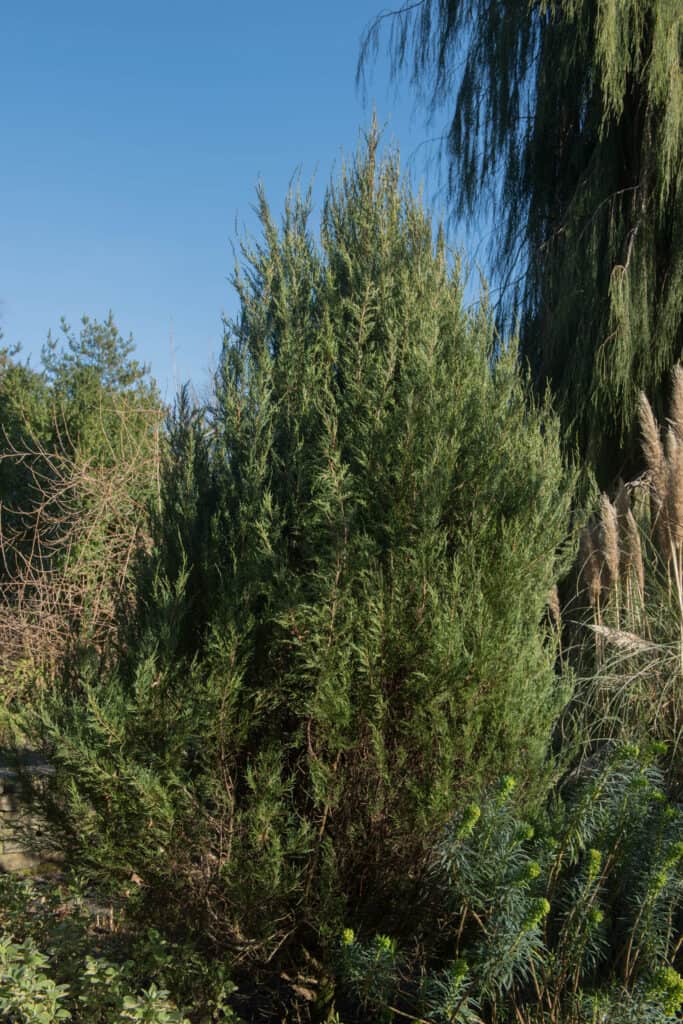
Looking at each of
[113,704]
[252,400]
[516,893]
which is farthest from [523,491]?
[113,704]

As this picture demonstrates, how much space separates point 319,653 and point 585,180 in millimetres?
5441

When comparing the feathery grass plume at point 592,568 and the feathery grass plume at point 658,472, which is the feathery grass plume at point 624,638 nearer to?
the feathery grass plume at point 592,568

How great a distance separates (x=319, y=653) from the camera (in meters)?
2.86

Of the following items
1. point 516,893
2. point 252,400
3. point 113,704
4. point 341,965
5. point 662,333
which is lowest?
point 341,965

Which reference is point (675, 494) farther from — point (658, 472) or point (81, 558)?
point (81, 558)

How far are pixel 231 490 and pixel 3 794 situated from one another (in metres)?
3.63

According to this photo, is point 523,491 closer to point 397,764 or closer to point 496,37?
point 397,764

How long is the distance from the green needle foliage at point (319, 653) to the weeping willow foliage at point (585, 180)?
3.66 m

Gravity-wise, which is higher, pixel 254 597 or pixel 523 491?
pixel 523 491

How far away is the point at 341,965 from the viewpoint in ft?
9.38

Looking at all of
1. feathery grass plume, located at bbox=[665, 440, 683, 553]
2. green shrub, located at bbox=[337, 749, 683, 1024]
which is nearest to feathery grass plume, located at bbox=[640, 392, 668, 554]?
feathery grass plume, located at bbox=[665, 440, 683, 553]

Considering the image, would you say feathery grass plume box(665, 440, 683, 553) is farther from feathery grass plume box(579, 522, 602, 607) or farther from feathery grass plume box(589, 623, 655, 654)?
feathery grass plume box(589, 623, 655, 654)

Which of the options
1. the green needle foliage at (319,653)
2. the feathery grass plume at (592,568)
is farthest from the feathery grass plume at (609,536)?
the green needle foliage at (319,653)

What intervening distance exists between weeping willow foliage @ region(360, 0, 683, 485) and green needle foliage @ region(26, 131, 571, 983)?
12.0 ft
